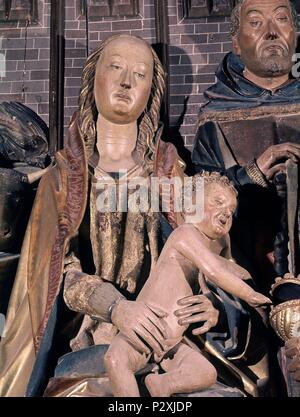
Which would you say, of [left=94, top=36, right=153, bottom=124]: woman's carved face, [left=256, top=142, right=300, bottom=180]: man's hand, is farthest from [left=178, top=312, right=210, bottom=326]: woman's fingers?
[left=94, top=36, right=153, bottom=124]: woman's carved face

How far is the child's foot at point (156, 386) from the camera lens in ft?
27.2

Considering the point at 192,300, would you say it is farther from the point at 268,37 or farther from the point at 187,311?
the point at 268,37

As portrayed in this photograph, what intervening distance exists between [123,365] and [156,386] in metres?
0.19

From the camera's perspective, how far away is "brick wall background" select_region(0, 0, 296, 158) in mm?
10469

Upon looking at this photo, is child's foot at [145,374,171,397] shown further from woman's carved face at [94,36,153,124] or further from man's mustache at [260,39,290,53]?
man's mustache at [260,39,290,53]

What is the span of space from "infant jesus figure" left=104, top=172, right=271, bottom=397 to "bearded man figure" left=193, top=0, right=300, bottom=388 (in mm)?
568

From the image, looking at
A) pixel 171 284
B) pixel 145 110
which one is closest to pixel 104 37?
pixel 145 110

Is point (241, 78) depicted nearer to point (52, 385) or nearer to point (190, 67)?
point (190, 67)

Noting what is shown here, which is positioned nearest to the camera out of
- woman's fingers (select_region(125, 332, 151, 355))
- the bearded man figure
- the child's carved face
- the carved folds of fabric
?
woman's fingers (select_region(125, 332, 151, 355))

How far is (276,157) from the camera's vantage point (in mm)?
9336

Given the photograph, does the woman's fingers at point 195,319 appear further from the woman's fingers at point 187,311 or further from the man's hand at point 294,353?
the man's hand at point 294,353

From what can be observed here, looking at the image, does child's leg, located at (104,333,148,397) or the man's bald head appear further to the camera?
the man's bald head
